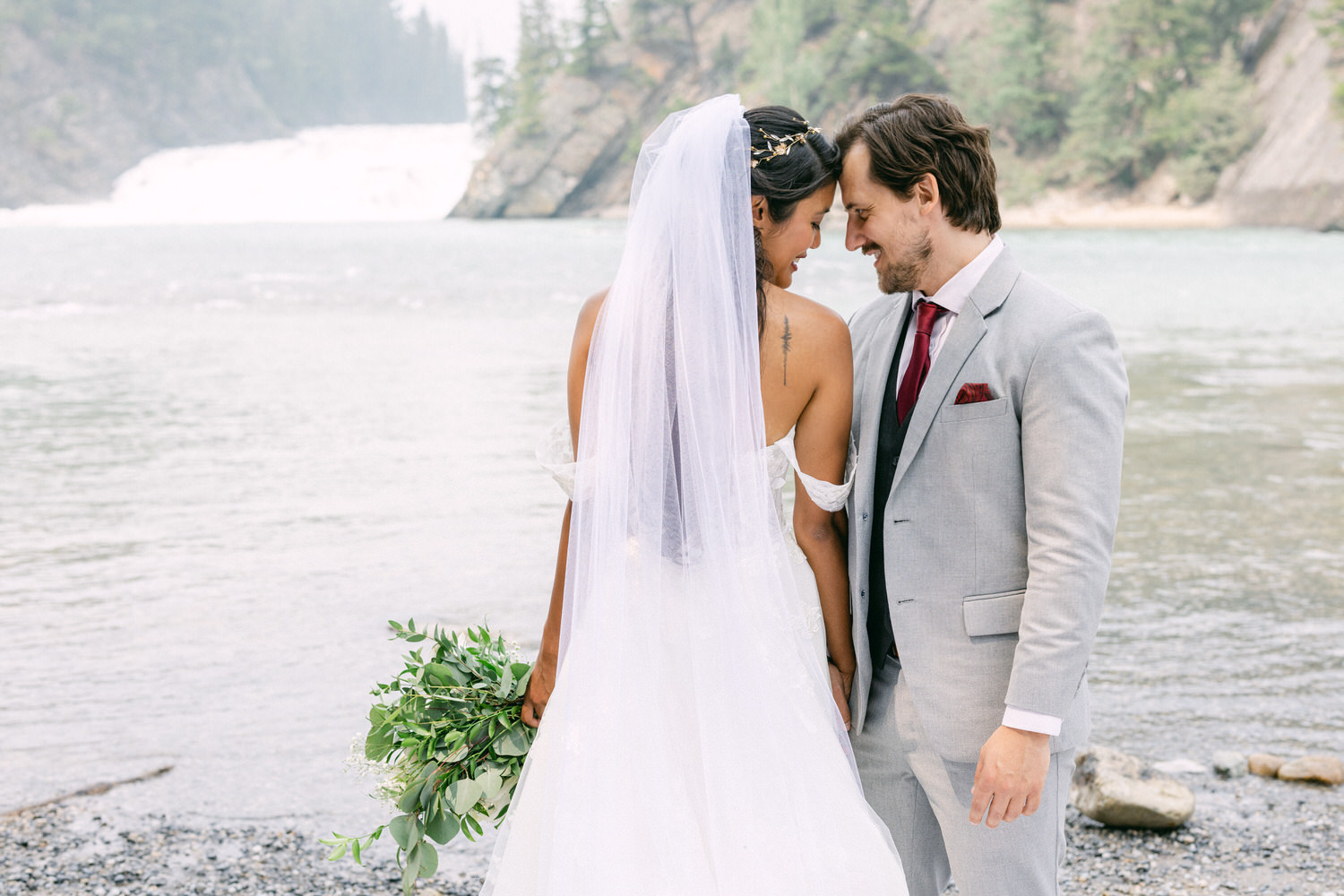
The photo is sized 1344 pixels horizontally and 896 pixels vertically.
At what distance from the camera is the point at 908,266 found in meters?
2.33

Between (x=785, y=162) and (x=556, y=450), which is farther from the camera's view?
(x=556, y=450)

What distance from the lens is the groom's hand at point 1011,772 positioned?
7.02ft

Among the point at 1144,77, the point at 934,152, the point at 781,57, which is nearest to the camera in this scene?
the point at 934,152

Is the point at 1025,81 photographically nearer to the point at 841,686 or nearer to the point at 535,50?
the point at 535,50

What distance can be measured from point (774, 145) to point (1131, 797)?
2.88 metres

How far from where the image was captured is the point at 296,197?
8300 cm

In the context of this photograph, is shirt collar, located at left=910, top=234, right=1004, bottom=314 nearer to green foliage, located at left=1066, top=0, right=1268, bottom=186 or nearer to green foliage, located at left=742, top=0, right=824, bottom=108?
green foliage, located at left=1066, top=0, right=1268, bottom=186

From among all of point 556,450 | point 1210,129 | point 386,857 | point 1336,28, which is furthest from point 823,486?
point 1210,129

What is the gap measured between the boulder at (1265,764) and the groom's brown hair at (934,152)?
128 inches

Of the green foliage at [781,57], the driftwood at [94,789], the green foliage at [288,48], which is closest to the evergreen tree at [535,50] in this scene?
the green foliage at [781,57]

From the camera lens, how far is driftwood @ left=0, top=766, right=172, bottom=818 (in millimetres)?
4328

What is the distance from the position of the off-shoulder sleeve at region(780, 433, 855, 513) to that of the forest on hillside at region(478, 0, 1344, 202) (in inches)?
2265

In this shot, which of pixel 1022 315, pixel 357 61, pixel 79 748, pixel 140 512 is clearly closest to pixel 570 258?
pixel 140 512

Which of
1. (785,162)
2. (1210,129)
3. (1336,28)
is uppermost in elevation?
(1336,28)
